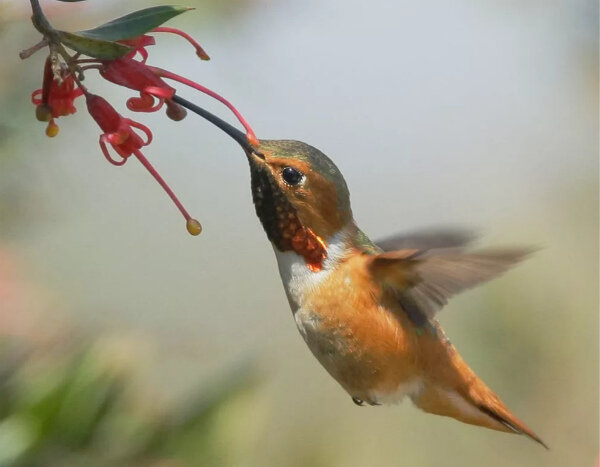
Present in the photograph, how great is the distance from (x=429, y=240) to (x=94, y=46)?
59cm

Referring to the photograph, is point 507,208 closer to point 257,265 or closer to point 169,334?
point 257,265

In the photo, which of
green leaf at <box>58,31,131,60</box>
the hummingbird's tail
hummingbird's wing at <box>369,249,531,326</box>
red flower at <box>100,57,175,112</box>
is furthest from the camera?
the hummingbird's tail

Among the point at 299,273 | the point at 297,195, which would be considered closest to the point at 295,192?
the point at 297,195

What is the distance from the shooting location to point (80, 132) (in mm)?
1757

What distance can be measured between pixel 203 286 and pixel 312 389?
501 millimetres

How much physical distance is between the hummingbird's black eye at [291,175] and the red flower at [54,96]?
271 millimetres

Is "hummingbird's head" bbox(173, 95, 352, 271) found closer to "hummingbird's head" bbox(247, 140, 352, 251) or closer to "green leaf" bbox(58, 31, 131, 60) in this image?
"hummingbird's head" bbox(247, 140, 352, 251)

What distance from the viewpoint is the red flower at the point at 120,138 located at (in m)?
0.94

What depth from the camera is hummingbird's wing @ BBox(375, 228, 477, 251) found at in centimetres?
113

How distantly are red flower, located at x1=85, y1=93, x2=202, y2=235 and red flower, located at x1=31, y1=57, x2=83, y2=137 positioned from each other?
0.03 meters

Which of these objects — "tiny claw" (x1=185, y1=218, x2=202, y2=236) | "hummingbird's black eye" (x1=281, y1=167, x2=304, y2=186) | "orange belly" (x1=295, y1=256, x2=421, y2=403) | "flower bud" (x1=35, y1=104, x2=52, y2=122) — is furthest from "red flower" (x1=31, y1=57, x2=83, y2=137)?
"orange belly" (x1=295, y1=256, x2=421, y2=403)

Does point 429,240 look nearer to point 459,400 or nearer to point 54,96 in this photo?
point 459,400

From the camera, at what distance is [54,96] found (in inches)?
35.0

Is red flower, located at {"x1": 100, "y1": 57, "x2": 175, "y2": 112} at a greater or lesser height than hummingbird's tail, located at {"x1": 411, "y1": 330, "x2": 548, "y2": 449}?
greater
